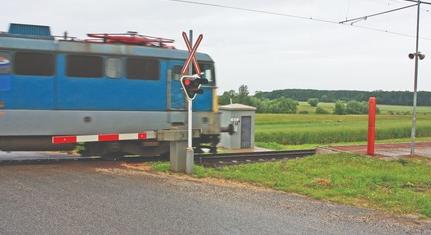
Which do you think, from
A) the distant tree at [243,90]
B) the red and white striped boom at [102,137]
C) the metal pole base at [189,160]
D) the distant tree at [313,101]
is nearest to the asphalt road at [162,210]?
the metal pole base at [189,160]

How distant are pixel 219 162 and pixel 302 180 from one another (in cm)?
419

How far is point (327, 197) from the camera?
10.8m

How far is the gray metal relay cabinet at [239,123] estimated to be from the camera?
22156 mm

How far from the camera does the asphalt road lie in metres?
7.62

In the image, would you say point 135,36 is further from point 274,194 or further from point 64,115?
point 274,194

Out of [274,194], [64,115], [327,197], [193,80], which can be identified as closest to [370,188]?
[327,197]

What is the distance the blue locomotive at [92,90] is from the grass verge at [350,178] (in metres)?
2.01

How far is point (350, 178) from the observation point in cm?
1284

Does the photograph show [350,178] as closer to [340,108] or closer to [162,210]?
[162,210]

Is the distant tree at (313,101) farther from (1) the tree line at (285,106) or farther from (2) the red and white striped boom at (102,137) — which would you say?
(2) the red and white striped boom at (102,137)

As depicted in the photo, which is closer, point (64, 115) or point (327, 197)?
point (327, 197)

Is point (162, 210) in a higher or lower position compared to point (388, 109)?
lower

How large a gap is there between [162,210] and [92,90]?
7.27 meters

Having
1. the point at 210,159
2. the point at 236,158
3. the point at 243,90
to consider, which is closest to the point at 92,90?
the point at 210,159
